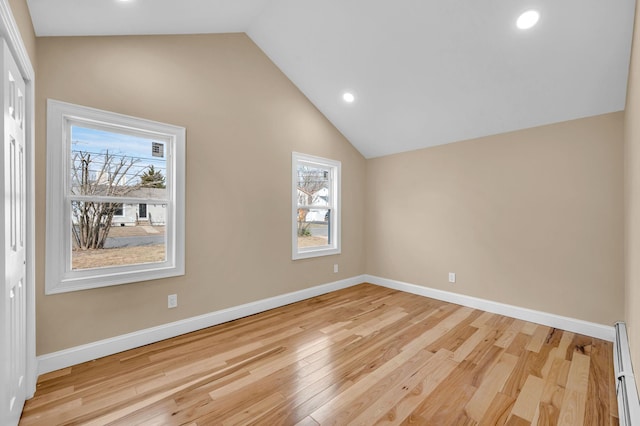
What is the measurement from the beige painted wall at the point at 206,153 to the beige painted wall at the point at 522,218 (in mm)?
1399

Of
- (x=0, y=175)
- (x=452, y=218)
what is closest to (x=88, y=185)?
(x=0, y=175)

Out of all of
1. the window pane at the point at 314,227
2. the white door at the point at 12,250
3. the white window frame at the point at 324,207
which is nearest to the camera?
the white door at the point at 12,250

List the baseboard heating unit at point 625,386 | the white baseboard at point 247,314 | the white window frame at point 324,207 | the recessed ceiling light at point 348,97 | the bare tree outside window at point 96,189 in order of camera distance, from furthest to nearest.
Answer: the white window frame at point 324,207 → the recessed ceiling light at point 348,97 → the bare tree outside window at point 96,189 → the white baseboard at point 247,314 → the baseboard heating unit at point 625,386

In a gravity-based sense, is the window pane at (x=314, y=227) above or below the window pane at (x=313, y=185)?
below

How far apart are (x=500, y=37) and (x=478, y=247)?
2.23 metres

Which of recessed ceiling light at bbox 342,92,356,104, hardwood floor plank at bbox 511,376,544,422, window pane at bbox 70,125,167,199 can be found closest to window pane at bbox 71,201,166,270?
window pane at bbox 70,125,167,199

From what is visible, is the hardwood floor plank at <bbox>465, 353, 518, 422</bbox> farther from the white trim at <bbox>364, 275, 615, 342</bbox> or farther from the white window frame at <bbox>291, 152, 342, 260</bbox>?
the white window frame at <bbox>291, 152, 342, 260</bbox>

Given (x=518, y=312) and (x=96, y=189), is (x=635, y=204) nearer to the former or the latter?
(x=518, y=312)

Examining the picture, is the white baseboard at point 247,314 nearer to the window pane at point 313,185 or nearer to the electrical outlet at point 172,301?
the electrical outlet at point 172,301

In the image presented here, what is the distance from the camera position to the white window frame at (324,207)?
3711mm

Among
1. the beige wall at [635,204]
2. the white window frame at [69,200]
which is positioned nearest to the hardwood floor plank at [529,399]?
the beige wall at [635,204]

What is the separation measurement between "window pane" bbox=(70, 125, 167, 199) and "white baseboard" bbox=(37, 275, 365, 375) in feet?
4.03

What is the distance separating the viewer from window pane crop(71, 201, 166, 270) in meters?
2.32

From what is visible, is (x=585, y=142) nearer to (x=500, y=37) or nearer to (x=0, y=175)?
(x=500, y=37)
